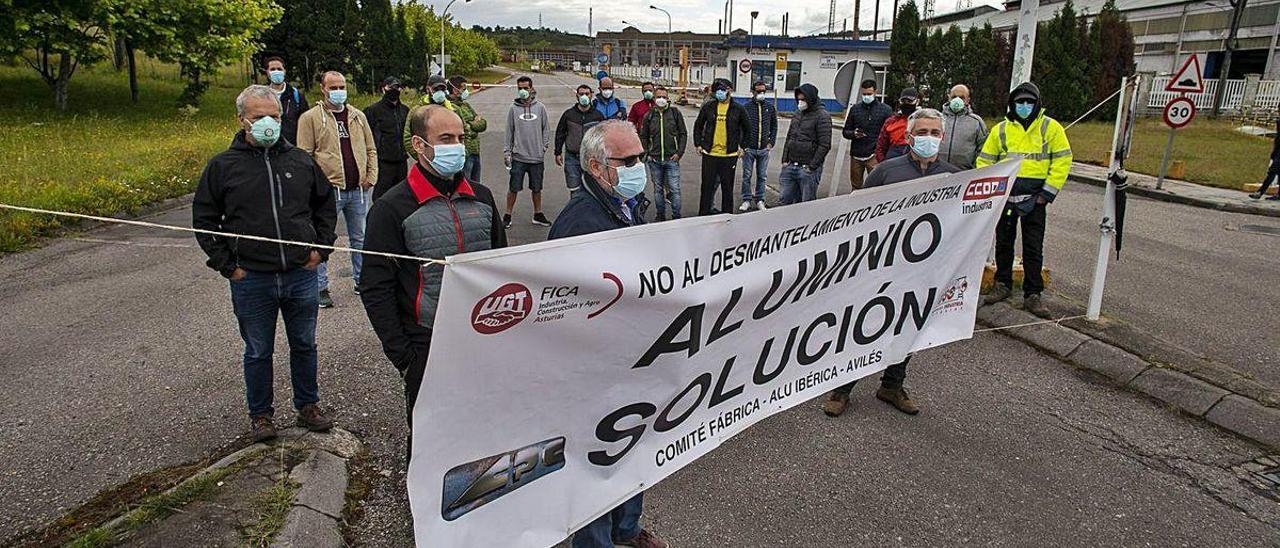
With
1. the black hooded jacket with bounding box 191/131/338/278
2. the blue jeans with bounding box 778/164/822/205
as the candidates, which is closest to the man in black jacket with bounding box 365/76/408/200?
the black hooded jacket with bounding box 191/131/338/278

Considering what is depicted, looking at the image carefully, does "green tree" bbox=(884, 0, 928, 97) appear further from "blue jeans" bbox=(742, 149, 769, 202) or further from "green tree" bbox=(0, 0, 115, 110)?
"green tree" bbox=(0, 0, 115, 110)

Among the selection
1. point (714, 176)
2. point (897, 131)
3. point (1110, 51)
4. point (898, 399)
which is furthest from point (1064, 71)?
point (898, 399)

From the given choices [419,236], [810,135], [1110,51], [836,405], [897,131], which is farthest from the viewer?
[1110,51]

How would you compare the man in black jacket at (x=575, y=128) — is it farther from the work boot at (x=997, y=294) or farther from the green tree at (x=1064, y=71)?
the green tree at (x=1064, y=71)

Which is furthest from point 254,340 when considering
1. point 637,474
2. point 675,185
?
point 675,185

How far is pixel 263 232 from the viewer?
12.5 feet

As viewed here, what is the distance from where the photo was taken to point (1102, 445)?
171 inches

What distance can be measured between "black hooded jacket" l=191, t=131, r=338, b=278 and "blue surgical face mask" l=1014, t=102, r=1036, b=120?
17.8 feet

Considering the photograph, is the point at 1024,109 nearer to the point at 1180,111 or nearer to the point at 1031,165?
the point at 1031,165

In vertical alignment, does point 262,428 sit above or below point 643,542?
above

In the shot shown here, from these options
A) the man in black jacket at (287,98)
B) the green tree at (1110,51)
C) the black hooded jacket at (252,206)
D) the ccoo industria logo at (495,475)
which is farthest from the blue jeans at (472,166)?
the green tree at (1110,51)

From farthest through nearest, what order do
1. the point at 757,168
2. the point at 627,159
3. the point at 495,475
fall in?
the point at 757,168 → the point at 627,159 → the point at 495,475

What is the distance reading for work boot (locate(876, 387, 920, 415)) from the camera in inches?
185

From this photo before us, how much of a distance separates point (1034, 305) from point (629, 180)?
4.92 metres
